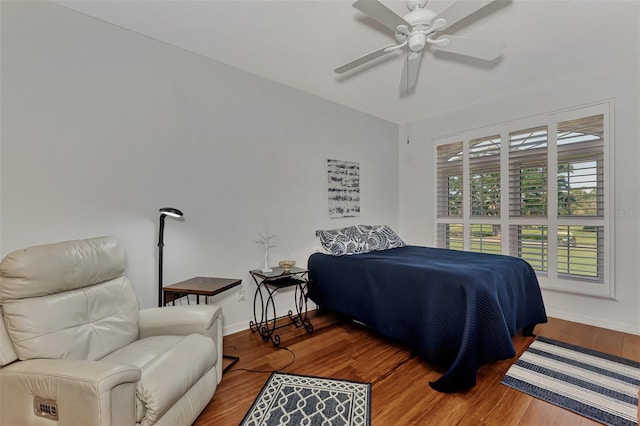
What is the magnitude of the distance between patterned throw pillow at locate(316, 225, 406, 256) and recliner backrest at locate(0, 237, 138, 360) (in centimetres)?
189

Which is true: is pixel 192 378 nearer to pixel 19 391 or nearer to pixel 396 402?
pixel 19 391

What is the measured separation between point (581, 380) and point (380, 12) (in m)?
2.75

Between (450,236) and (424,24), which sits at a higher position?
(424,24)

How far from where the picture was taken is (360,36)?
2318 millimetres

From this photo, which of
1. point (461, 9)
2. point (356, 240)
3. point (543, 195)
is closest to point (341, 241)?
point (356, 240)

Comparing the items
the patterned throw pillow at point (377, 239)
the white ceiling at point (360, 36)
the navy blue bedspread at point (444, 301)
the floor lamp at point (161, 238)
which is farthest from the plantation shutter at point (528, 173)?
the floor lamp at point (161, 238)

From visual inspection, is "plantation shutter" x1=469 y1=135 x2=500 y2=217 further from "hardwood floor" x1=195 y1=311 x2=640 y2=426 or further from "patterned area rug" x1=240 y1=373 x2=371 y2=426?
"patterned area rug" x1=240 y1=373 x2=371 y2=426

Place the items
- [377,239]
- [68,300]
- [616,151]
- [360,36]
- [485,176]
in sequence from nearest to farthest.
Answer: [68,300]
[360,36]
[616,151]
[377,239]
[485,176]

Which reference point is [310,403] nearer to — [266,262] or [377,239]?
[266,262]

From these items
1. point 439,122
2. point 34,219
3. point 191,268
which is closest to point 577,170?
point 439,122

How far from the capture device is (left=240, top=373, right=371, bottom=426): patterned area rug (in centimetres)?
162

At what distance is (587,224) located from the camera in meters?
2.95

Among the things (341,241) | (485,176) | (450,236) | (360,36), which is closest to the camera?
(360,36)

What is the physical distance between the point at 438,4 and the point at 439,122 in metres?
2.44
